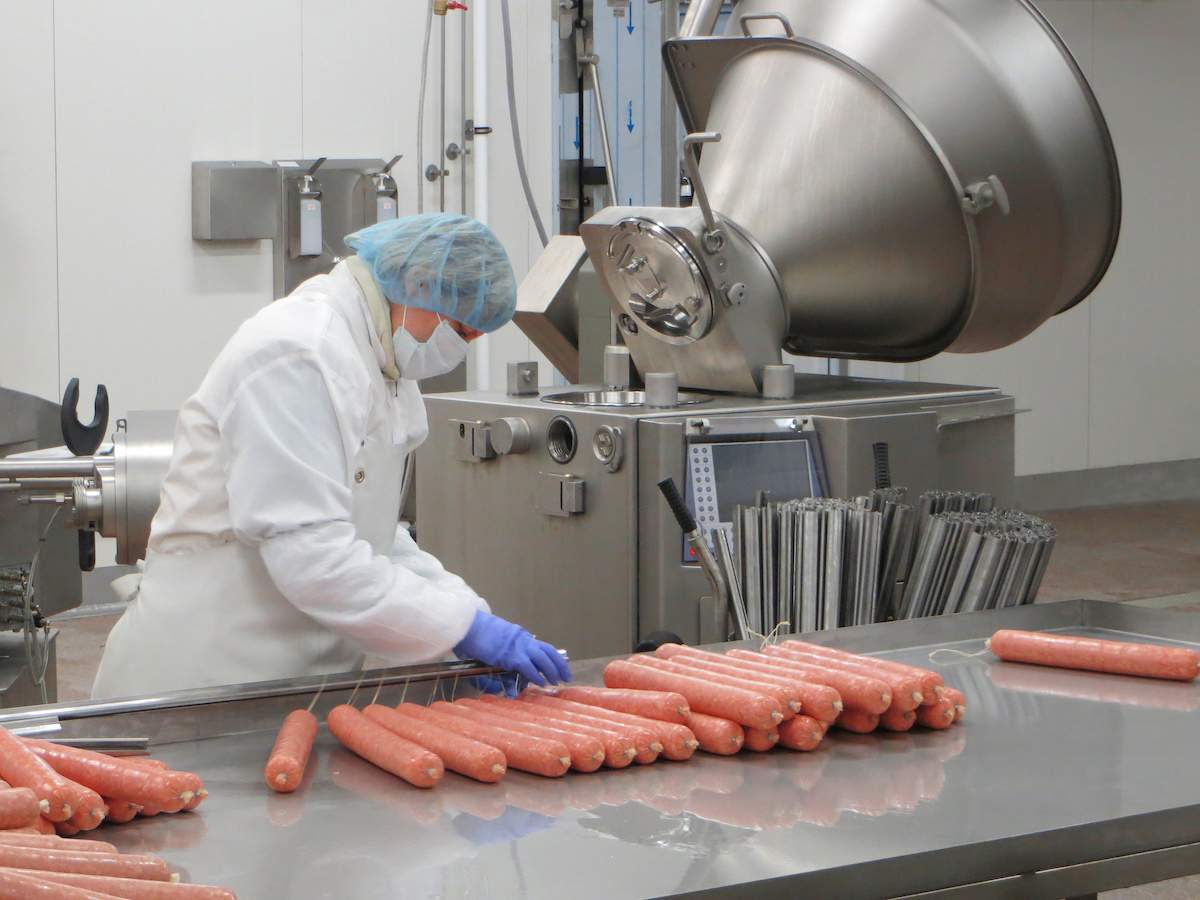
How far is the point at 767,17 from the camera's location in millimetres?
2631

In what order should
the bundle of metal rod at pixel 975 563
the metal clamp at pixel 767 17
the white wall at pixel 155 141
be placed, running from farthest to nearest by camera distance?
1. the white wall at pixel 155 141
2. the metal clamp at pixel 767 17
3. the bundle of metal rod at pixel 975 563

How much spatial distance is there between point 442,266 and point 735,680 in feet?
2.35

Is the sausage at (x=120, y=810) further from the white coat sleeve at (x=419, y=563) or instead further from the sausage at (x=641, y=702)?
the white coat sleeve at (x=419, y=563)

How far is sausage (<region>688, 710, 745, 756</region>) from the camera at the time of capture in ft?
4.98

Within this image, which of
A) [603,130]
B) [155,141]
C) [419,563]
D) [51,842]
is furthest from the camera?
[155,141]

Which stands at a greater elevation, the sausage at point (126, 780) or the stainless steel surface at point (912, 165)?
the stainless steel surface at point (912, 165)

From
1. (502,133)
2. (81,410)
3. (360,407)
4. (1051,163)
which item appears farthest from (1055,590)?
(360,407)

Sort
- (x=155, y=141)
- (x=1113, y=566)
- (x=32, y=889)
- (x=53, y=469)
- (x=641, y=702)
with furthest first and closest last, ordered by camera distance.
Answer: (x=1113, y=566) < (x=155, y=141) < (x=53, y=469) < (x=641, y=702) < (x=32, y=889)

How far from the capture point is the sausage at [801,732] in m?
1.54

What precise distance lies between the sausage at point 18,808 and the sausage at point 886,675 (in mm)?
930

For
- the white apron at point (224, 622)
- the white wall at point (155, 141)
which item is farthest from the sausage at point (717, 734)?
the white wall at point (155, 141)

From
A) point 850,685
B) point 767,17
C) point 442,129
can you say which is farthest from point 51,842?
point 442,129

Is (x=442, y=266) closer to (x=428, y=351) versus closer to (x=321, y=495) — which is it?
(x=428, y=351)

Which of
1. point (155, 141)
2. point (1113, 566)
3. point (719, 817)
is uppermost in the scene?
point (155, 141)
